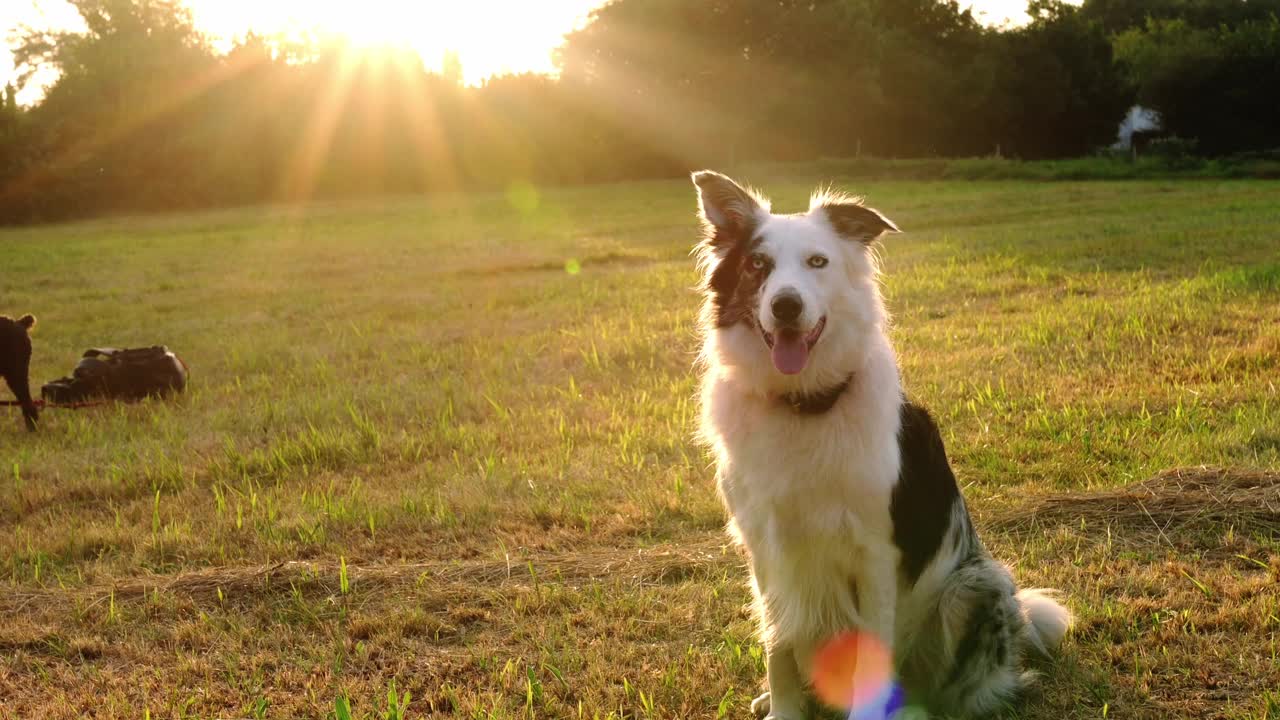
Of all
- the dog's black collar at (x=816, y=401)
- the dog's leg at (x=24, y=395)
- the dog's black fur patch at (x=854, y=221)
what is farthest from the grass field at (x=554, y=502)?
the dog's black fur patch at (x=854, y=221)

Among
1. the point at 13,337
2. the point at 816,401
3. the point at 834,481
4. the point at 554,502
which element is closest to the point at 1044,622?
the point at 834,481

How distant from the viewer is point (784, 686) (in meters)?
3.52

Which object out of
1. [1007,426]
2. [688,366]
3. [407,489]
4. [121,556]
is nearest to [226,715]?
[121,556]

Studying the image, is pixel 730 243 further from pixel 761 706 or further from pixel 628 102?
pixel 628 102

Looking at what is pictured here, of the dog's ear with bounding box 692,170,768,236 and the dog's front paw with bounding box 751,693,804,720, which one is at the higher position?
the dog's ear with bounding box 692,170,768,236

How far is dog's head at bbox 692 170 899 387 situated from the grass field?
1229 millimetres

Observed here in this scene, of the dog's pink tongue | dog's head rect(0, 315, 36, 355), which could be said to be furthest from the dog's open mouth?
dog's head rect(0, 315, 36, 355)

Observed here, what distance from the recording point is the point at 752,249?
3.53 metres

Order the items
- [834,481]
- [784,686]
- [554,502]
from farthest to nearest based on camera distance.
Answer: [554,502]
[784,686]
[834,481]

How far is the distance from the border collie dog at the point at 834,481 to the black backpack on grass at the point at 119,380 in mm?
6700

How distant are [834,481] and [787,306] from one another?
0.58m

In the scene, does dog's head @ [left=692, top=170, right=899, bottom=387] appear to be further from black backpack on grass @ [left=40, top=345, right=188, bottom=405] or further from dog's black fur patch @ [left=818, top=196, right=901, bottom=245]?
black backpack on grass @ [left=40, top=345, right=188, bottom=405]

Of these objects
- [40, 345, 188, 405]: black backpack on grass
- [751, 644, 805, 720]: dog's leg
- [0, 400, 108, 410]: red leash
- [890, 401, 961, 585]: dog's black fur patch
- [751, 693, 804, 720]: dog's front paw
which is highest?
[890, 401, 961, 585]: dog's black fur patch

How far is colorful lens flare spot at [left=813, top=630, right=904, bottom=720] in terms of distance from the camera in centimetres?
332
